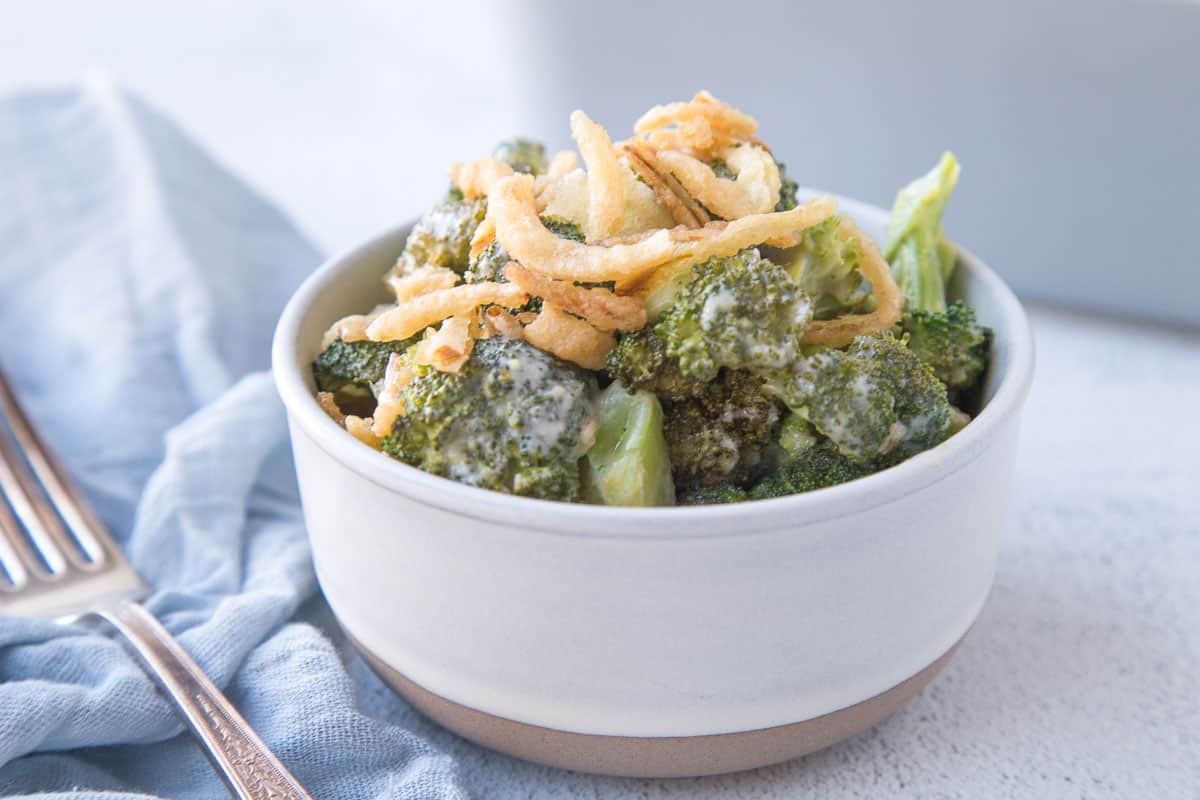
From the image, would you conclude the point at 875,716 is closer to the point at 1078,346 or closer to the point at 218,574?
the point at 218,574

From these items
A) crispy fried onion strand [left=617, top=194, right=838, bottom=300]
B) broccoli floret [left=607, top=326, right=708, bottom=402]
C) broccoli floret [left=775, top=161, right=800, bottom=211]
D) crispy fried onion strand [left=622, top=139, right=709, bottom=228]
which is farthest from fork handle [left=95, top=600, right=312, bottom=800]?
broccoli floret [left=775, top=161, right=800, bottom=211]

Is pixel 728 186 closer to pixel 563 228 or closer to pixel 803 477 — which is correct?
pixel 563 228

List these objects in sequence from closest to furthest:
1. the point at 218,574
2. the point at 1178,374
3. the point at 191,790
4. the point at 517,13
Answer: the point at 191,790 → the point at 218,574 → the point at 1178,374 → the point at 517,13

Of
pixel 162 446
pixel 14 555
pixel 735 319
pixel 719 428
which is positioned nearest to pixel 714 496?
pixel 719 428

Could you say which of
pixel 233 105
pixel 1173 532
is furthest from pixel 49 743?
pixel 233 105

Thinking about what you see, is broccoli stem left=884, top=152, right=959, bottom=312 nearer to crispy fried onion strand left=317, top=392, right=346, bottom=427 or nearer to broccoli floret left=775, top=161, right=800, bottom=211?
broccoli floret left=775, top=161, right=800, bottom=211
